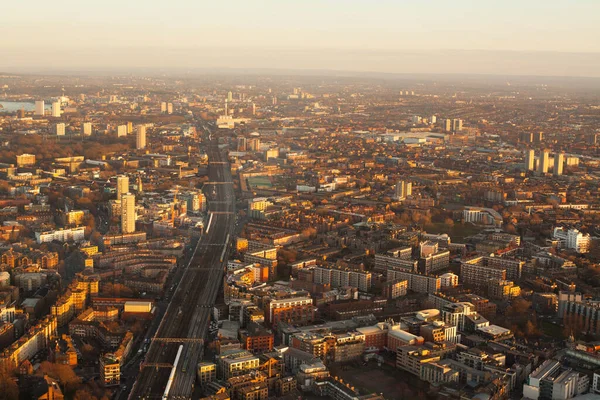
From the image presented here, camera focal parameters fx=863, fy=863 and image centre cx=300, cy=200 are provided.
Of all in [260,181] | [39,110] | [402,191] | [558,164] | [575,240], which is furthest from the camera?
[39,110]

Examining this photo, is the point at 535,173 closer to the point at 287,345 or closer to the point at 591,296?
the point at 591,296

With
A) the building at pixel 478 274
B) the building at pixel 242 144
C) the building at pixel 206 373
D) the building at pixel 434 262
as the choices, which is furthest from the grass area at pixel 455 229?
the building at pixel 242 144

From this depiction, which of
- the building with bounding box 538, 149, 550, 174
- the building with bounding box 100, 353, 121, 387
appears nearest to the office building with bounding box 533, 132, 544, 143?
the building with bounding box 538, 149, 550, 174

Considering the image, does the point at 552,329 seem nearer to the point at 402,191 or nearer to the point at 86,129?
the point at 402,191

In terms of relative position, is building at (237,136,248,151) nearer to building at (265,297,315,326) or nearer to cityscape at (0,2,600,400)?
cityscape at (0,2,600,400)

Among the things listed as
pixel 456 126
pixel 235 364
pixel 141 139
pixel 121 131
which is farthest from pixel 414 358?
pixel 456 126

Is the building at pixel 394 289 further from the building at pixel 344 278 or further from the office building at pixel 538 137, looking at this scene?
the office building at pixel 538 137

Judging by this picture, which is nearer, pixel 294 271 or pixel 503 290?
pixel 503 290
